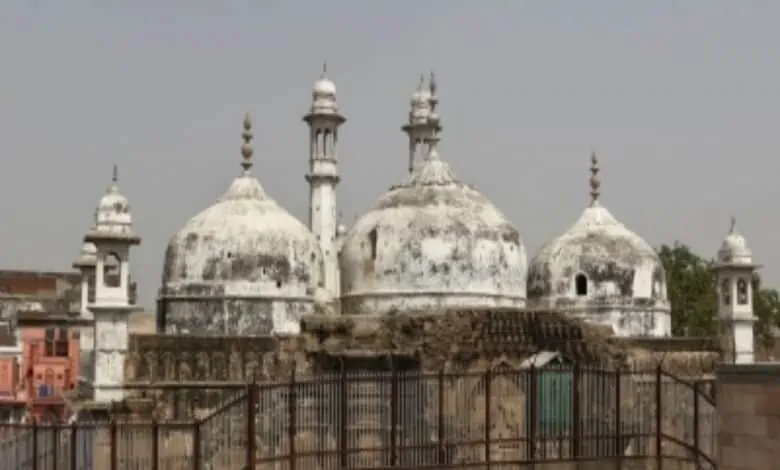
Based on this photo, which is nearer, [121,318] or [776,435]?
[776,435]

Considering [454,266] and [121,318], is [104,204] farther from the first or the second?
[454,266]

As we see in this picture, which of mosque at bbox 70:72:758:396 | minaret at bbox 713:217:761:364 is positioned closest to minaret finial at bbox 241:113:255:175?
mosque at bbox 70:72:758:396

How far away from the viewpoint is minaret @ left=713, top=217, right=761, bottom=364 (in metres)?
30.2

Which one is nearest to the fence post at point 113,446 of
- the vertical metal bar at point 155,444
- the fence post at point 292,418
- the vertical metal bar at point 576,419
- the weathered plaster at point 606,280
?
the vertical metal bar at point 155,444

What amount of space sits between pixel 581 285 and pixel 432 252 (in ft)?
17.5

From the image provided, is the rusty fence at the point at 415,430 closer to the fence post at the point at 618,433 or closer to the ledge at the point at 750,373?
the fence post at the point at 618,433

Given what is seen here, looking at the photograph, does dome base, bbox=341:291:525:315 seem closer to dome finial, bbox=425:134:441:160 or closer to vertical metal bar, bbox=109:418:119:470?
dome finial, bbox=425:134:441:160

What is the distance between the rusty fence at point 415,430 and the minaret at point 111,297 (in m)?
7.99

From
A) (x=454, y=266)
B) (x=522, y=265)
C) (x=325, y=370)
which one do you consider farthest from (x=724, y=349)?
(x=325, y=370)

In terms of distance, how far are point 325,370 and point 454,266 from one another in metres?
4.08

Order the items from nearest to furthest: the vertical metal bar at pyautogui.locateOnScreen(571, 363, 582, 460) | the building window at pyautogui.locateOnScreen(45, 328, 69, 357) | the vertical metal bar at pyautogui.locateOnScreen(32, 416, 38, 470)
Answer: the vertical metal bar at pyautogui.locateOnScreen(32, 416, 38, 470)
the vertical metal bar at pyautogui.locateOnScreen(571, 363, 582, 460)
the building window at pyautogui.locateOnScreen(45, 328, 69, 357)

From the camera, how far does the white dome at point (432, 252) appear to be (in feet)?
86.9

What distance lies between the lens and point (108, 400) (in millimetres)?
23547

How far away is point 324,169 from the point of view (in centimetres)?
3042
